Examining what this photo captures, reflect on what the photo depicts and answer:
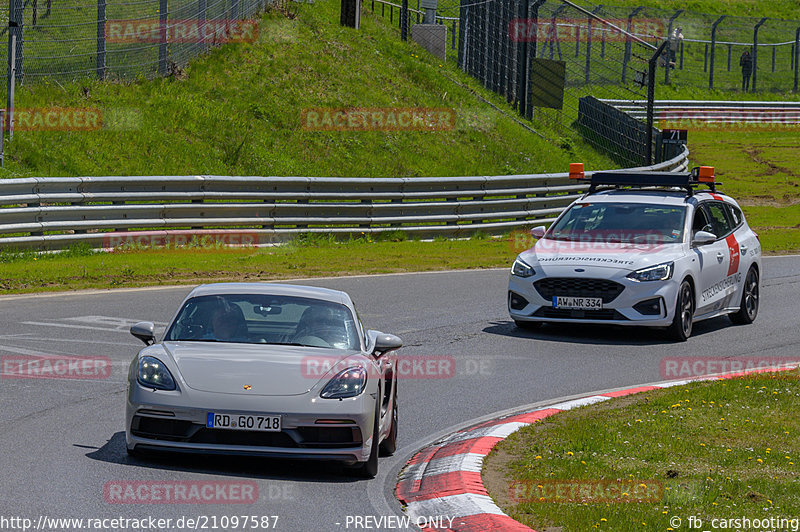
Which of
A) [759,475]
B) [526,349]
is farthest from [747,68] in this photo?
[759,475]

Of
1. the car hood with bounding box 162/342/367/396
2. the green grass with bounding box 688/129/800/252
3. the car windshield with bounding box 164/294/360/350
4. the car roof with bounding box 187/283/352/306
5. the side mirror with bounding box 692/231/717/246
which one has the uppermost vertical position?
the car roof with bounding box 187/283/352/306

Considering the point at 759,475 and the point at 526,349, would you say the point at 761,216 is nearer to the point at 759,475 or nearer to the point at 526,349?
the point at 526,349

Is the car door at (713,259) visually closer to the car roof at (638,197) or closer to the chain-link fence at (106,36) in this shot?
the car roof at (638,197)

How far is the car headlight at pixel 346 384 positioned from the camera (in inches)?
299

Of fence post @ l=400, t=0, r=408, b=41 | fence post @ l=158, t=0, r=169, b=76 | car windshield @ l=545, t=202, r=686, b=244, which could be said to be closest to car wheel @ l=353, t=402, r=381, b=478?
car windshield @ l=545, t=202, r=686, b=244

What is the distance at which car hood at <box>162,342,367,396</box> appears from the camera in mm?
7527

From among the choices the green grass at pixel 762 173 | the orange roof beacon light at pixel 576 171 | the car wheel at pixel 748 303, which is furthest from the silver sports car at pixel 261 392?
the green grass at pixel 762 173

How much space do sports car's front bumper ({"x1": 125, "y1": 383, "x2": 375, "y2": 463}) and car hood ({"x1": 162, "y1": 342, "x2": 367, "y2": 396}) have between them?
0.24ft

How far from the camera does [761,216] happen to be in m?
31.2

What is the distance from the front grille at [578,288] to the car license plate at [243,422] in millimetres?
7045

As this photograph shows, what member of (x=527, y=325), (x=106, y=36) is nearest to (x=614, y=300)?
(x=527, y=325)

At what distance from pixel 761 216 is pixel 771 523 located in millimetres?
26112

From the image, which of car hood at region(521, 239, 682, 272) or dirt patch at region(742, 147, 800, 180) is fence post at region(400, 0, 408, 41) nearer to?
dirt patch at region(742, 147, 800, 180)

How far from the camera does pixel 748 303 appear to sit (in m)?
15.8
